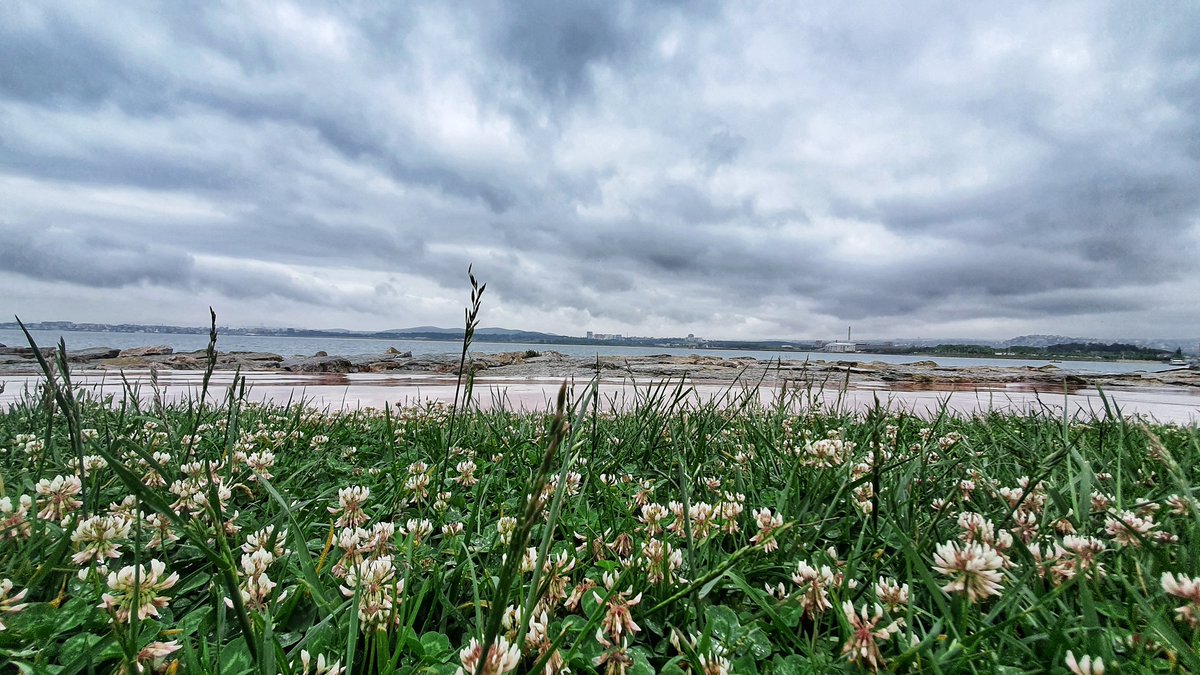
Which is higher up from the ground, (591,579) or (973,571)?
(973,571)

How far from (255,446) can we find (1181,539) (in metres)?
3.97

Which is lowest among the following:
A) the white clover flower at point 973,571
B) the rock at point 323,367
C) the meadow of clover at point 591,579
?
the rock at point 323,367

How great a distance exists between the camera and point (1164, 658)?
3.53ft

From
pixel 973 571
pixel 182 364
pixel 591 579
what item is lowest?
pixel 182 364

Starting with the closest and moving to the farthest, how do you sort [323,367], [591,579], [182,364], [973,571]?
[973,571] < [591,579] < [182,364] < [323,367]

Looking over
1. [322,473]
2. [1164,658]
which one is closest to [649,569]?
[1164,658]

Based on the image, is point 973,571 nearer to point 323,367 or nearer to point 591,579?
point 591,579

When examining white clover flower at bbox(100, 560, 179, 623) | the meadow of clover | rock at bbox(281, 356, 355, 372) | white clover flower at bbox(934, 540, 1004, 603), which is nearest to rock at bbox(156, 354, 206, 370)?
rock at bbox(281, 356, 355, 372)

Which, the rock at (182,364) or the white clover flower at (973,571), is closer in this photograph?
the white clover flower at (973,571)

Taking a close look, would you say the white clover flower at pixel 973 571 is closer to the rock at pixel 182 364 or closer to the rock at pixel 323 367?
the rock at pixel 323 367

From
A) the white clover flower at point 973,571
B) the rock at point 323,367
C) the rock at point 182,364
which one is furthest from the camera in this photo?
the rock at point 323,367

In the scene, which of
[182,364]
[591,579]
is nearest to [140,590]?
[591,579]

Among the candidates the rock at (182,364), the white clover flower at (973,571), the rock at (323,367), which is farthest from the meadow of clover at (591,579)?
the rock at (182,364)

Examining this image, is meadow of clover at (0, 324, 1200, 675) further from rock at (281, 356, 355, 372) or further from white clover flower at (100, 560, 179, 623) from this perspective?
rock at (281, 356, 355, 372)
